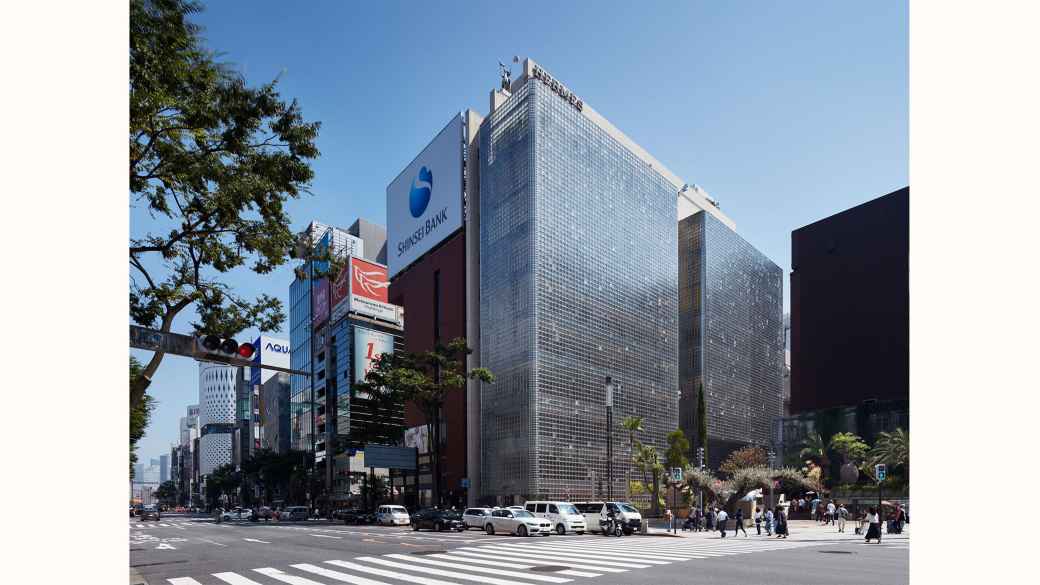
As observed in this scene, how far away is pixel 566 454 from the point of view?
59.3 metres

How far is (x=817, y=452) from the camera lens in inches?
2611

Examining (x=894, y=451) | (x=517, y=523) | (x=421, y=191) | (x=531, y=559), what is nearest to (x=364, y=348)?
(x=421, y=191)

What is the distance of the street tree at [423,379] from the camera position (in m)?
53.8

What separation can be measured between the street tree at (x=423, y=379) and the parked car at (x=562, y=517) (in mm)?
19985

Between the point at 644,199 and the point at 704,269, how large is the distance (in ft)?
61.9

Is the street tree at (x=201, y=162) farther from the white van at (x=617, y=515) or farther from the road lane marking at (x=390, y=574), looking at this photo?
the white van at (x=617, y=515)

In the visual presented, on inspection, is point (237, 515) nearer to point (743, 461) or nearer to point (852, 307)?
point (743, 461)

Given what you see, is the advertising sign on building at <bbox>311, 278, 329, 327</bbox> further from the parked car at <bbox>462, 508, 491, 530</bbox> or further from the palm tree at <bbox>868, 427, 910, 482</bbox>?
the palm tree at <bbox>868, 427, 910, 482</bbox>

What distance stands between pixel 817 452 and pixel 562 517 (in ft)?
134

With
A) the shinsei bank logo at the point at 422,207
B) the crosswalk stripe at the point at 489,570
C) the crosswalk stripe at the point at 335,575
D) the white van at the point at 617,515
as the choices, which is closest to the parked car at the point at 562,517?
the white van at the point at 617,515

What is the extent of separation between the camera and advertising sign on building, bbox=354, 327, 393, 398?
10019 centimetres
